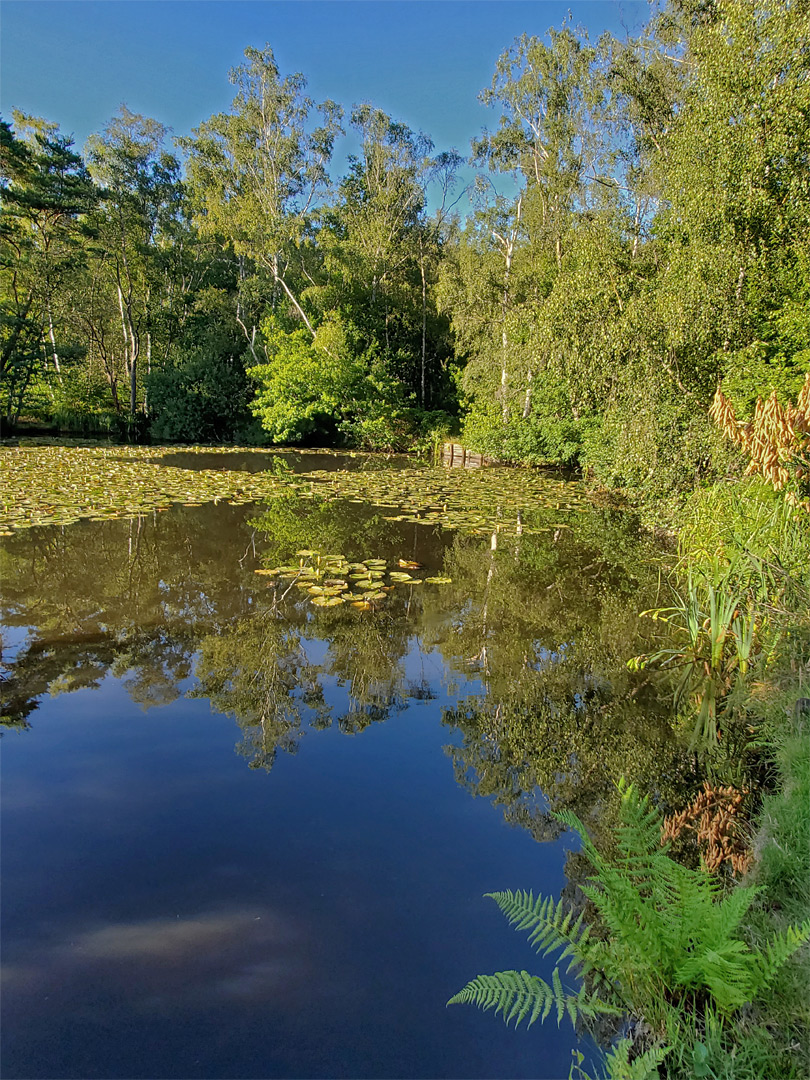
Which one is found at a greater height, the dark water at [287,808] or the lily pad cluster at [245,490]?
the lily pad cluster at [245,490]

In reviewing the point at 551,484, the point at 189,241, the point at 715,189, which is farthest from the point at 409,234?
the point at 715,189

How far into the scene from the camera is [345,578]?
6.71 m

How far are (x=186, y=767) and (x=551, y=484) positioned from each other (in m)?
11.4

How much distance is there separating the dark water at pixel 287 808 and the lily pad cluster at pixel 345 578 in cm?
22

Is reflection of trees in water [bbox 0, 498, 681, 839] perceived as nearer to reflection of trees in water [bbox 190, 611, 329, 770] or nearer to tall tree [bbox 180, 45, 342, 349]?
reflection of trees in water [bbox 190, 611, 329, 770]

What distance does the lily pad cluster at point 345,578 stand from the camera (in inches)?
239

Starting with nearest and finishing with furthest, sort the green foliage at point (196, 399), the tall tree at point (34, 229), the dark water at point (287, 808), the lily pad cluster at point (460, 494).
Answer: the dark water at point (287, 808) < the lily pad cluster at point (460, 494) < the tall tree at point (34, 229) < the green foliage at point (196, 399)

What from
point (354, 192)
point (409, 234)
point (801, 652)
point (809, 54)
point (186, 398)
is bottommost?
point (801, 652)

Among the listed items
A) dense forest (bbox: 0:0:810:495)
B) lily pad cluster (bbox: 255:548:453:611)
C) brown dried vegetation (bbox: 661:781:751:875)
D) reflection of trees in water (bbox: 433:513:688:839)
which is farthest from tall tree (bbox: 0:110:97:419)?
brown dried vegetation (bbox: 661:781:751:875)

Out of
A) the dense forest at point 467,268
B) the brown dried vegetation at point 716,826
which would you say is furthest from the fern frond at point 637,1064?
the dense forest at point 467,268

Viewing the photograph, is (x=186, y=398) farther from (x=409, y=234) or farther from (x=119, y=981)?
(x=119, y=981)

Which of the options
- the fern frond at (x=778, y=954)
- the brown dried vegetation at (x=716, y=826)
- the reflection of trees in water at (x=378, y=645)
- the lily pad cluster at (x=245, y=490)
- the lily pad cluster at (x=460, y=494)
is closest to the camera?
the fern frond at (x=778, y=954)

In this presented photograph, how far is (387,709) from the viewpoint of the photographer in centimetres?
426

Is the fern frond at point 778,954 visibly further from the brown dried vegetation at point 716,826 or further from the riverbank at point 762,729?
the brown dried vegetation at point 716,826
